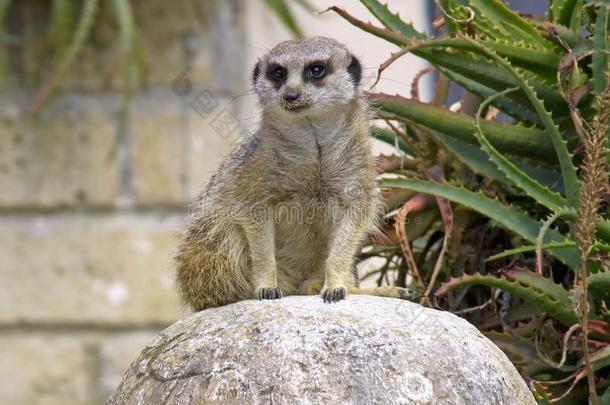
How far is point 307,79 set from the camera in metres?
2.62

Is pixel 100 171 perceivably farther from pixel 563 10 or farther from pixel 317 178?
pixel 563 10

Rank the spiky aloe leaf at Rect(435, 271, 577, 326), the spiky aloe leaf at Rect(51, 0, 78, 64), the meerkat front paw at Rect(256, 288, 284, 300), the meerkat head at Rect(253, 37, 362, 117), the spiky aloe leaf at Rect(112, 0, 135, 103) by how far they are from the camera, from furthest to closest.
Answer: the spiky aloe leaf at Rect(51, 0, 78, 64) → the spiky aloe leaf at Rect(112, 0, 135, 103) → the meerkat head at Rect(253, 37, 362, 117) → the spiky aloe leaf at Rect(435, 271, 577, 326) → the meerkat front paw at Rect(256, 288, 284, 300)

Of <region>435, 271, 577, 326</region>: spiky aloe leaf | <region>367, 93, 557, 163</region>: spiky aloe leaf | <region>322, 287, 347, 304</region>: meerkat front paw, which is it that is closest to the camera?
<region>322, 287, 347, 304</region>: meerkat front paw

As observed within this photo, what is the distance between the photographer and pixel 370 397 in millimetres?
1933

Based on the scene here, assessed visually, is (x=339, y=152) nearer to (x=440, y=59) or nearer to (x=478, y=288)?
(x=440, y=59)

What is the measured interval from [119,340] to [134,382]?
7.58 ft

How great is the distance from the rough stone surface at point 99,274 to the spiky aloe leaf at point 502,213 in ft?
6.32

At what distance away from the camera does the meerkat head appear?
8.46 feet

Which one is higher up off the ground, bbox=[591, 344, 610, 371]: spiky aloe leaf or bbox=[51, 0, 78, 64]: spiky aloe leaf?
bbox=[51, 0, 78, 64]: spiky aloe leaf

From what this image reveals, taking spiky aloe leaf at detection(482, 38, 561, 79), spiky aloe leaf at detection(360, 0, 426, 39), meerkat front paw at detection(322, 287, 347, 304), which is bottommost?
meerkat front paw at detection(322, 287, 347, 304)

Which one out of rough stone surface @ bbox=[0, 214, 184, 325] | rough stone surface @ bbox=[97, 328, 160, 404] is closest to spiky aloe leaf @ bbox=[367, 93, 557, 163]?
rough stone surface @ bbox=[0, 214, 184, 325]

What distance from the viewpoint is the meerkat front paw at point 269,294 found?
2.33 meters

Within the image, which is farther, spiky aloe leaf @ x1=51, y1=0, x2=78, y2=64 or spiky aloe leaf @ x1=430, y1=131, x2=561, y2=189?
spiky aloe leaf @ x1=51, y1=0, x2=78, y2=64

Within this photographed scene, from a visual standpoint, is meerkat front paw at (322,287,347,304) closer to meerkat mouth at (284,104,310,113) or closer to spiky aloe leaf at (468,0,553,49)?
meerkat mouth at (284,104,310,113)
